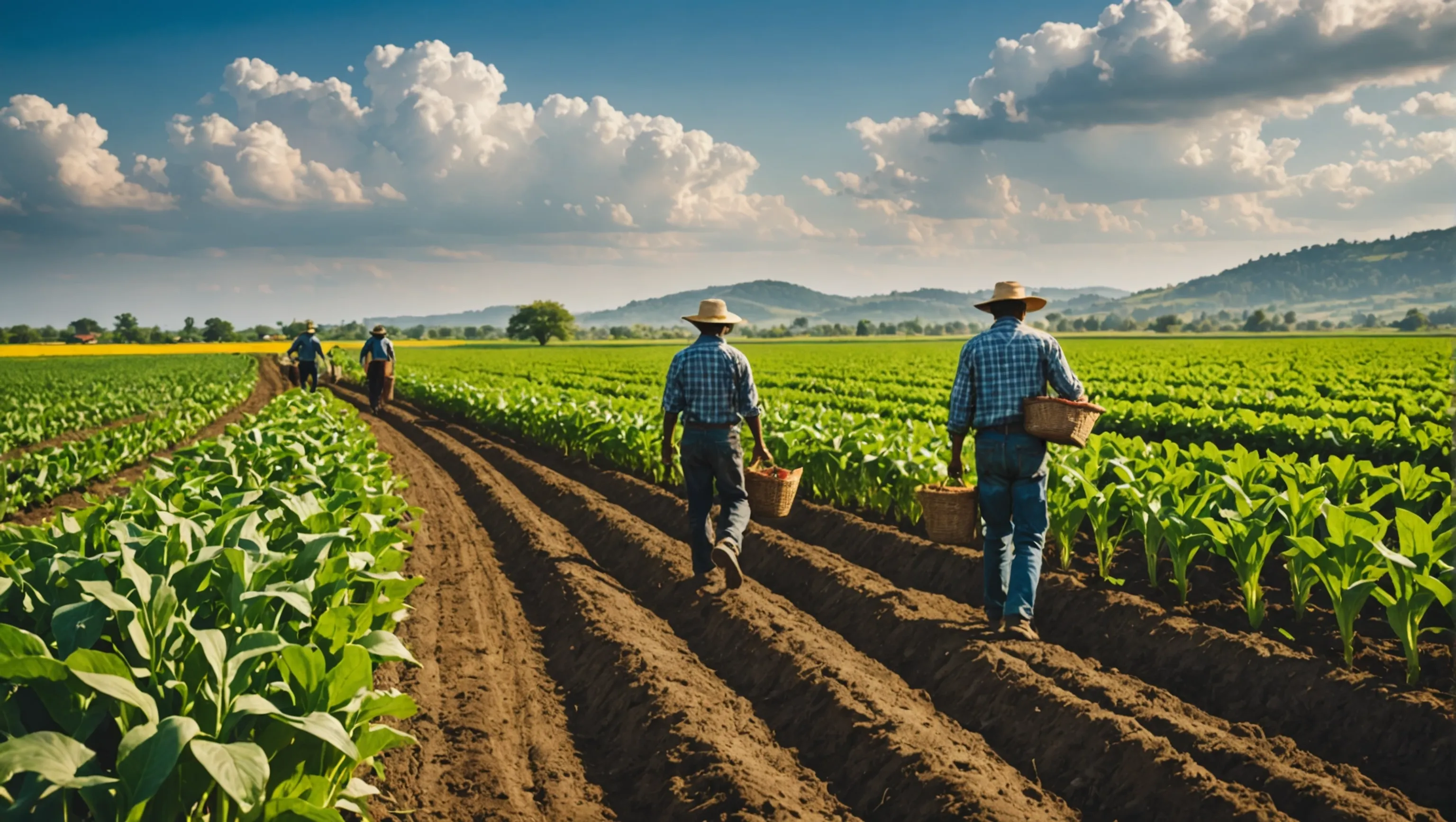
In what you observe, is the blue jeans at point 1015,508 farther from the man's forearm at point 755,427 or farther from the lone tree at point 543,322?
the lone tree at point 543,322

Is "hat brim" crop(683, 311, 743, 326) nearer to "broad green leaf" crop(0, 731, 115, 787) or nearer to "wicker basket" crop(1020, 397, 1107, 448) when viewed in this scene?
"wicker basket" crop(1020, 397, 1107, 448)

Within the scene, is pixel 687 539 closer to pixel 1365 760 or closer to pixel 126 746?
pixel 1365 760

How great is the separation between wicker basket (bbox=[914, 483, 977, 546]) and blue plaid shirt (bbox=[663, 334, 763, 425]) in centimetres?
152

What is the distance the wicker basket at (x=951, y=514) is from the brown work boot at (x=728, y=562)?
1501mm

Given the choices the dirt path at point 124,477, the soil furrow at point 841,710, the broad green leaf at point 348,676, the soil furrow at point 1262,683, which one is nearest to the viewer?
the broad green leaf at point 348,676

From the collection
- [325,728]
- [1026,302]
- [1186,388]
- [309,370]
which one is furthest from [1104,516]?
[309,370]

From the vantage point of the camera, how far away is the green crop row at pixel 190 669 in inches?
109

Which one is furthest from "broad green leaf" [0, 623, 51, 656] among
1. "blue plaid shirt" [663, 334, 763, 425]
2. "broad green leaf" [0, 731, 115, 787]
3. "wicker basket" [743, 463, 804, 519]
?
"wicker basket" [743, 463, 804, 519]

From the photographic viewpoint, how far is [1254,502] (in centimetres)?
644

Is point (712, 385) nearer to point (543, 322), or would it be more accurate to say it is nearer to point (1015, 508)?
point (1015, 508)

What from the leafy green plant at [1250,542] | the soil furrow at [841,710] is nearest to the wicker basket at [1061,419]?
the leafy green plant at [1250,542]

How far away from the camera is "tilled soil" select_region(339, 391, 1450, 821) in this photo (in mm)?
4199

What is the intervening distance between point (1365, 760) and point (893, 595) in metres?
3.07

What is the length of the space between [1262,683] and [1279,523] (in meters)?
1.41
